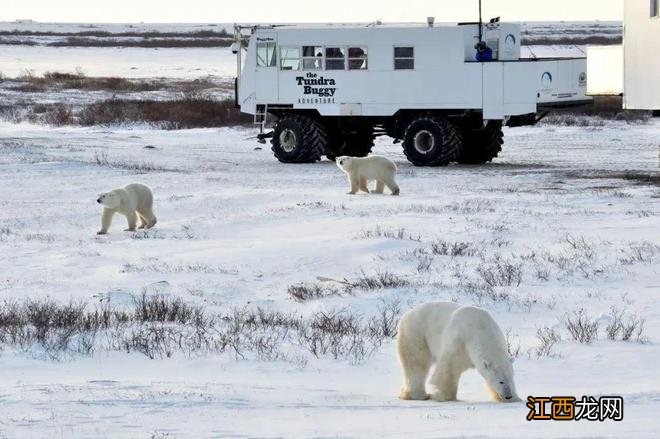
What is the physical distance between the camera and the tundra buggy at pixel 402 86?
70.4 ft

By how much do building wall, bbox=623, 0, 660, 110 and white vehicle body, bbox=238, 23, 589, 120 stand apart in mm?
2371

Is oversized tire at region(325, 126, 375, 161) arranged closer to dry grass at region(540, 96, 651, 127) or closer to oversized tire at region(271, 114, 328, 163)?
oversized tire at region(271, 114, 328, 163)

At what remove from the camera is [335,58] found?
2272 centimetres

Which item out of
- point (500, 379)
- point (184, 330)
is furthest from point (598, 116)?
point (500, 379)

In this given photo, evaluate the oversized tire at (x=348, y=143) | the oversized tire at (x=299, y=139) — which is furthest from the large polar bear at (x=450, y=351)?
the oversized tire at (x=348, y=143)

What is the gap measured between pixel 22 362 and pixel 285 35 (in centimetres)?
1612

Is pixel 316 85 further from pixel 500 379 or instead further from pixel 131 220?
pixel 500 379

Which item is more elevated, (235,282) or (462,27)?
(462,27)

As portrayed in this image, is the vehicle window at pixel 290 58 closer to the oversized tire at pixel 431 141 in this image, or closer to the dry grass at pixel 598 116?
the oversized tire at pixel 431 141

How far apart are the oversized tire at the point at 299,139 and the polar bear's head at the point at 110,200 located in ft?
30.8

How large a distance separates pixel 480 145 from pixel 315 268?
12.2 meters

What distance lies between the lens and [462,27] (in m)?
21.7

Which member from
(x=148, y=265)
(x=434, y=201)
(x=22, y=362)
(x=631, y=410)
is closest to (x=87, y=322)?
(x=22, y=362)

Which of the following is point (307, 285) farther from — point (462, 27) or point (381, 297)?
point (462, 27)
